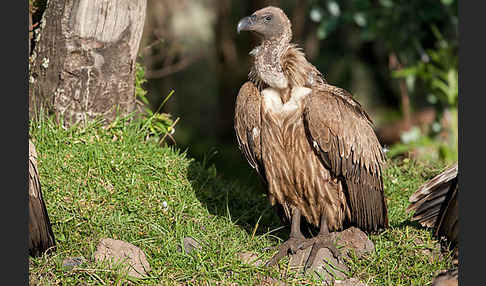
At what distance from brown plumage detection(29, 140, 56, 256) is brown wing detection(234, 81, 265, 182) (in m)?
1.51

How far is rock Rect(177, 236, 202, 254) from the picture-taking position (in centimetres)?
450

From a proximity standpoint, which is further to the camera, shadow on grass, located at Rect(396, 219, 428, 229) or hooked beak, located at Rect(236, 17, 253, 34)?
shadow on grass, located at Rect(396, 219, 428, 229)

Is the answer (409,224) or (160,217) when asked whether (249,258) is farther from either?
(409,224)

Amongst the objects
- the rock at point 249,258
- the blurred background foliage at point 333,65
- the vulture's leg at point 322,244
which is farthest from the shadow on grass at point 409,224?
the blurred background foliage at point 333,65

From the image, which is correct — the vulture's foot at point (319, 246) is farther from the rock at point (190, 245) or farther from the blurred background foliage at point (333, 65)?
the blurred background foliage at point (333, 65)

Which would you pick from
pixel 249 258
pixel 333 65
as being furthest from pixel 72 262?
pixel 333 65

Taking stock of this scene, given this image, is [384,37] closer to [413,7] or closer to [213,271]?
[413,7]

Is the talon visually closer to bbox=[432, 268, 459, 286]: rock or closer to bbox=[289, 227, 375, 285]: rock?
bbox=[289, 227, 375, 285]: rock

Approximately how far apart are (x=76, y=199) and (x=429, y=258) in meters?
2.74

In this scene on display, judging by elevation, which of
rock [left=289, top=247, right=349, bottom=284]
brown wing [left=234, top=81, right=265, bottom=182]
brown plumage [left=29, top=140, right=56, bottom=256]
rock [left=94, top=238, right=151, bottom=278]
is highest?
brown wing [left=234, top=81, right=265, bottom=182]

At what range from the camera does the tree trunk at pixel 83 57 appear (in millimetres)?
5316

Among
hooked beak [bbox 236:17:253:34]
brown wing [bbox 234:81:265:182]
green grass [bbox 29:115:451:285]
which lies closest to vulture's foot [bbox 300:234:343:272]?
green grass [bbox 29:115:451:285]

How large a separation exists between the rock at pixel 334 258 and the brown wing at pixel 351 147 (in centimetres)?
11

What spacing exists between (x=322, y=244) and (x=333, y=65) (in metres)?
7.72
